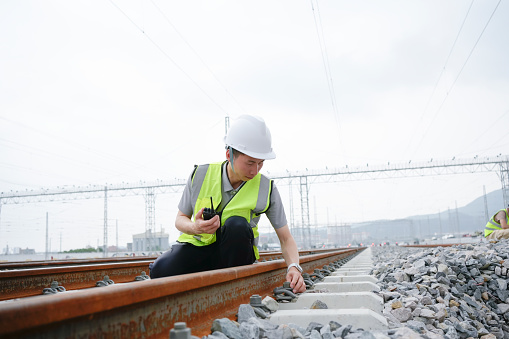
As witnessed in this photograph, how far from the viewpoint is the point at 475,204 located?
193125 millimetres

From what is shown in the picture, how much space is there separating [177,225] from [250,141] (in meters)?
0.81

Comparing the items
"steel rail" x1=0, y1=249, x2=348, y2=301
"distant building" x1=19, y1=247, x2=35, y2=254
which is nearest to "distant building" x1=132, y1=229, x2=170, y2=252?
"distant building" x1=19, y1=247, x2=35, y2=254

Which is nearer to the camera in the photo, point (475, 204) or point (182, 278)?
point (182, 278)

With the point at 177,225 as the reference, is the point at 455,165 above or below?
above

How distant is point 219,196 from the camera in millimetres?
3094

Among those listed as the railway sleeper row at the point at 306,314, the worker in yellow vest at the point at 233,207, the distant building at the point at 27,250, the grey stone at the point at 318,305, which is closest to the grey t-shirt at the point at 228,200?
the worker in yellow vest at the point at 233,207

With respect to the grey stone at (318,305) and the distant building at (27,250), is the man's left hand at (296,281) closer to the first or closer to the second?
the grey stone at (318,305)

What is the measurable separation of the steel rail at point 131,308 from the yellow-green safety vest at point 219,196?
60 centimetres

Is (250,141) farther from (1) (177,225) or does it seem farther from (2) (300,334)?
(2) (300,334)

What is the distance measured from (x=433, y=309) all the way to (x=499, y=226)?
392 inches

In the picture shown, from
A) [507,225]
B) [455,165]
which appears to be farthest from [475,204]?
[507,225]

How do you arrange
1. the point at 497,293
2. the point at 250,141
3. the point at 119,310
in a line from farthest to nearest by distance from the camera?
the point at 497,293
the point at 250,141
the point at 119,310

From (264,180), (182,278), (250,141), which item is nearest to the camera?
(182,278)

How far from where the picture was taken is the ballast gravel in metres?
1.72
